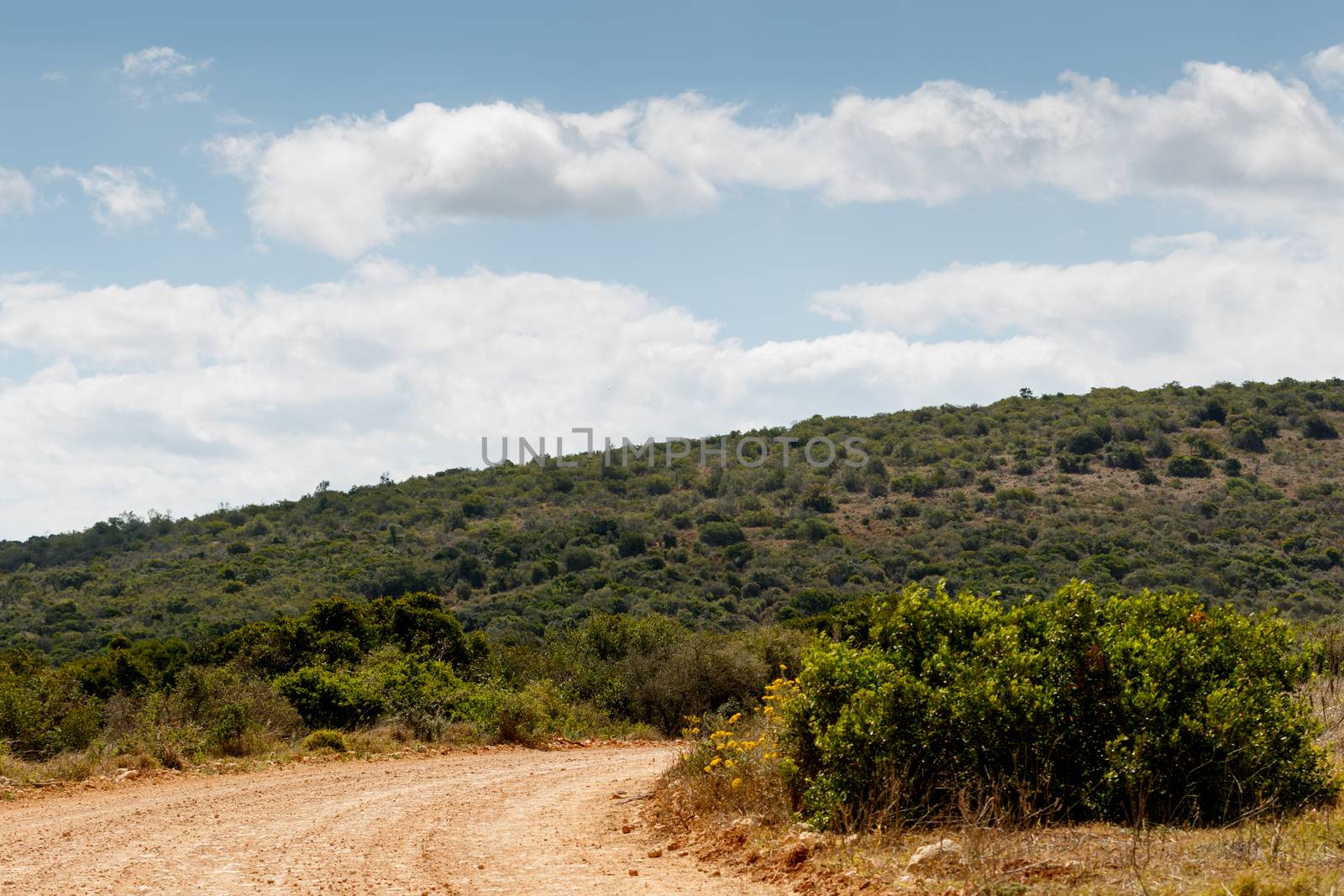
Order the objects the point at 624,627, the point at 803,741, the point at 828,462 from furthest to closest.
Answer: the point at 828,462 < the point at 624,627 < the point at 803,741

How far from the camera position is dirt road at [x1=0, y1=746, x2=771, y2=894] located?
9047 millimetres

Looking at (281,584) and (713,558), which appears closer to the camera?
(281,584)

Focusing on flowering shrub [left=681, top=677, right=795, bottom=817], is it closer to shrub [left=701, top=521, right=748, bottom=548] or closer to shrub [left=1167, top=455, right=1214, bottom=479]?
shrub [left=701, top=521, right=748, bottom=548]

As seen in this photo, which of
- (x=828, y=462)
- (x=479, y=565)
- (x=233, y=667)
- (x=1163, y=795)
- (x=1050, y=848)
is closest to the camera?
(x=1050, y=848)

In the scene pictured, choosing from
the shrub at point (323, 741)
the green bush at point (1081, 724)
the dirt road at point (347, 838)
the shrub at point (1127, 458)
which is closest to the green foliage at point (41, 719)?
the shrub at point (323, 741)

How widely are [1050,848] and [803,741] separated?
2.86 metres

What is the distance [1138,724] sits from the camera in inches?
363

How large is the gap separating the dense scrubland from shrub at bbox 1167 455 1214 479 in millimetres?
278

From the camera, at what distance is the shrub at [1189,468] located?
222 feet

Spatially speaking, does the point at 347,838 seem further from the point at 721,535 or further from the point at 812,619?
the point at 721,535

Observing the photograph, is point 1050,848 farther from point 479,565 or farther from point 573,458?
point 573,458

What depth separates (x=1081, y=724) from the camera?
9391 mm

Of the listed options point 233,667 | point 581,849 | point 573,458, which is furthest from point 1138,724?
point 573,458

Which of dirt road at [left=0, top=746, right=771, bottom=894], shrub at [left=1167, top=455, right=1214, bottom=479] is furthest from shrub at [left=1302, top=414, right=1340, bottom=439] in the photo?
dirt road at [left=0, top=746, right=771, bottom=894]
